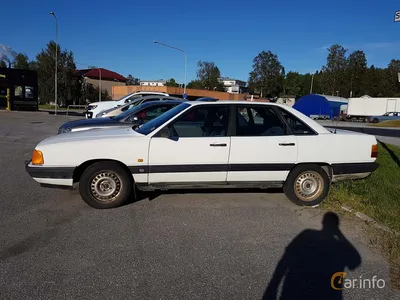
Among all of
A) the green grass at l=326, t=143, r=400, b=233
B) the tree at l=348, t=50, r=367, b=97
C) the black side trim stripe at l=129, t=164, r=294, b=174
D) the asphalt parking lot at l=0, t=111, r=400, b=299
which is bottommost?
the asphalt parking lot at l=0, t=111, r=400, b=299

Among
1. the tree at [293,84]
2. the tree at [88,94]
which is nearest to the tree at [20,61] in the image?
the tree at [88,94]

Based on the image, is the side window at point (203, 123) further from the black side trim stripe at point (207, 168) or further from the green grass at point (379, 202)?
the green grass at point (379, 202)

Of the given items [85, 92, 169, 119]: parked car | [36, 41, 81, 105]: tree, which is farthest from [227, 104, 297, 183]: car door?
[36, 41, 81, 105]: tree

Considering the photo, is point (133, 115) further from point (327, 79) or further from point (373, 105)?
point (327, 79)

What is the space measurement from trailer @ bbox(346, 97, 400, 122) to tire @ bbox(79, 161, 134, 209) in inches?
1760

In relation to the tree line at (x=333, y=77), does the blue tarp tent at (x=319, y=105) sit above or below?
below

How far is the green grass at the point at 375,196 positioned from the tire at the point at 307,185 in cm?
26

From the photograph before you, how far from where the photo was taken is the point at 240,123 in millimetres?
4949

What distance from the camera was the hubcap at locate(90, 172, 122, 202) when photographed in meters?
4.66

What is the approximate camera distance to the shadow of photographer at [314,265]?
2.88 metres

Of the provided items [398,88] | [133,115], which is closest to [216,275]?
[133,115]

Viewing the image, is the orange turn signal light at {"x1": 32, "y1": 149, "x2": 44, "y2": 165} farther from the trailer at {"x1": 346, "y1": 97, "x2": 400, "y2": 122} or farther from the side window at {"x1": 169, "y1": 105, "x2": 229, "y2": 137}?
the trailer at {"x1": 346, "y1": 97, "x2": 400, "y2": 122}

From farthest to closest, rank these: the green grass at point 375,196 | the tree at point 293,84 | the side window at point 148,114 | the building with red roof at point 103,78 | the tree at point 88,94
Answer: the tree at point 293,84
the building with red roof at point 103,78
the tree at point 88,94
the side window at point 148,114
the green grass at point 375,196

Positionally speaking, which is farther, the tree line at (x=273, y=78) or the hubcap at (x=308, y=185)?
the tree line at (x=273, y=78)
